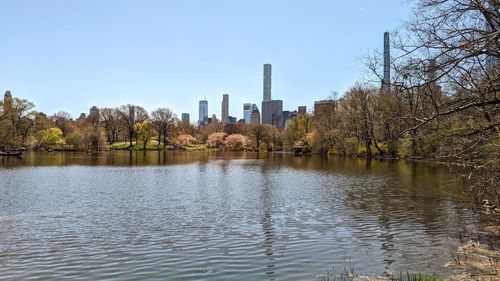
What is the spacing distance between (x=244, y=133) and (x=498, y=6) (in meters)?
146

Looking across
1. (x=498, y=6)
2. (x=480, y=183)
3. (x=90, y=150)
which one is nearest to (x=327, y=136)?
(x=90, y=150)

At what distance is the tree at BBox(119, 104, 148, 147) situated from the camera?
123 m

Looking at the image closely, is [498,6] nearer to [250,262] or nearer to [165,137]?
[250,262]

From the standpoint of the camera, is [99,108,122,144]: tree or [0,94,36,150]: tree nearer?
[0,94,36,150]: tree

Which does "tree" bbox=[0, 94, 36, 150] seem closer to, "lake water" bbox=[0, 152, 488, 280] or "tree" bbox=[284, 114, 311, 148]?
"lake water" bbox=[0, 152, 488, 280]

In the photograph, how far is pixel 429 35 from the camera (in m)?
8.59

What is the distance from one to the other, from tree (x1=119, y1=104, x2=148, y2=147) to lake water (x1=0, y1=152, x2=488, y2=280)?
100894 millimetres

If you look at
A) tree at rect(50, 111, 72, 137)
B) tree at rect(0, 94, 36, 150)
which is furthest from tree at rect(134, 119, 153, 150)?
tree at rect(0, 94, 36, 150)

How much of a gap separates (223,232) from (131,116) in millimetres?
116231

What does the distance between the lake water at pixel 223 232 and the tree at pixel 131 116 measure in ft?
331

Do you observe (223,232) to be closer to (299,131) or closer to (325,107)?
(325,107)

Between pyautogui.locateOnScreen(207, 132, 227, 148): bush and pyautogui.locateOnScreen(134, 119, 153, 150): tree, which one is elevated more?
pyautogui.locateOnScreen(134, 119, 153, 150): tree

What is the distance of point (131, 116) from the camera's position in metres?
Answer: 124

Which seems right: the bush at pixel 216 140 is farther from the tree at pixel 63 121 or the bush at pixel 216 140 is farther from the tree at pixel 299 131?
the tree at pixel 63 121
